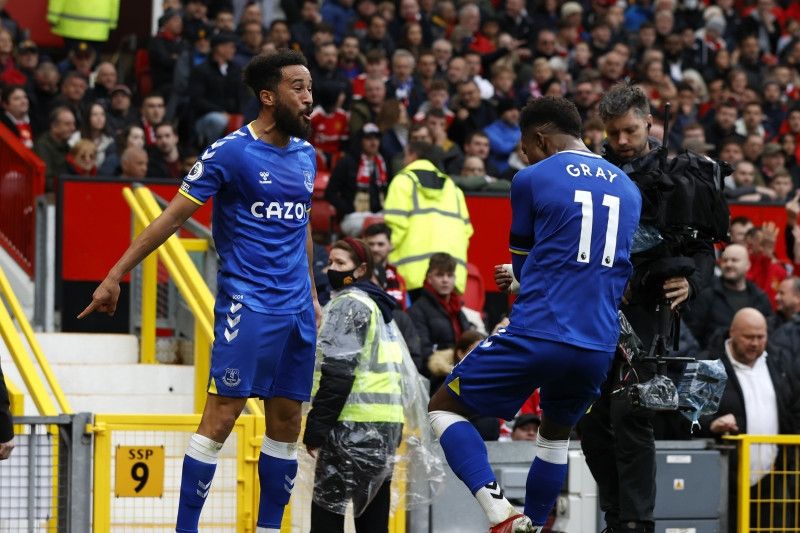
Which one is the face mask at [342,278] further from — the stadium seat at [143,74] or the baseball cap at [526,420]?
the stadium seat at [143,74]

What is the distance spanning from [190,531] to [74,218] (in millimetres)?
7230

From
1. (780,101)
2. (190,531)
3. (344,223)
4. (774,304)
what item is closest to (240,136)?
(190,531)

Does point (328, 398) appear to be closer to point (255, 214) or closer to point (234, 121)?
point (255, 214)

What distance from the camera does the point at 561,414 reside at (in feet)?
23.7

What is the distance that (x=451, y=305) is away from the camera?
480 inches

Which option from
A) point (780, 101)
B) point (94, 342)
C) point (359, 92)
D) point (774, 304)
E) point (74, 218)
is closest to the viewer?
point (94, 342)

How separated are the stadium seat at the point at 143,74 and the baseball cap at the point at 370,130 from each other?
9.60ft

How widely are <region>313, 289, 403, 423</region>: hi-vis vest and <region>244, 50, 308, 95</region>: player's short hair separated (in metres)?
1.55

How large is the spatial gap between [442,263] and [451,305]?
13.3 inches

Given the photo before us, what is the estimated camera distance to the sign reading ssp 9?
848 centimetres

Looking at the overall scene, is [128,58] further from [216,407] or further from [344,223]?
[216,407]

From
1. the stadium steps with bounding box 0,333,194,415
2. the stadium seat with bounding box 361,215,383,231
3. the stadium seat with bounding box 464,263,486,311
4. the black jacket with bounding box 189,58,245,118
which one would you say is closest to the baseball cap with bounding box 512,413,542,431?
the stadium steps with bounding box 0,333,194,415

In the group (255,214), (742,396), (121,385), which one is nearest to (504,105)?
(121,385)

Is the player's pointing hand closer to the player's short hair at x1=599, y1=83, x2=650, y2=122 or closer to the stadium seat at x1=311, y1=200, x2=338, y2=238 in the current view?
the player's short hair at x1=599, y1=83, x2=650, y2=122
